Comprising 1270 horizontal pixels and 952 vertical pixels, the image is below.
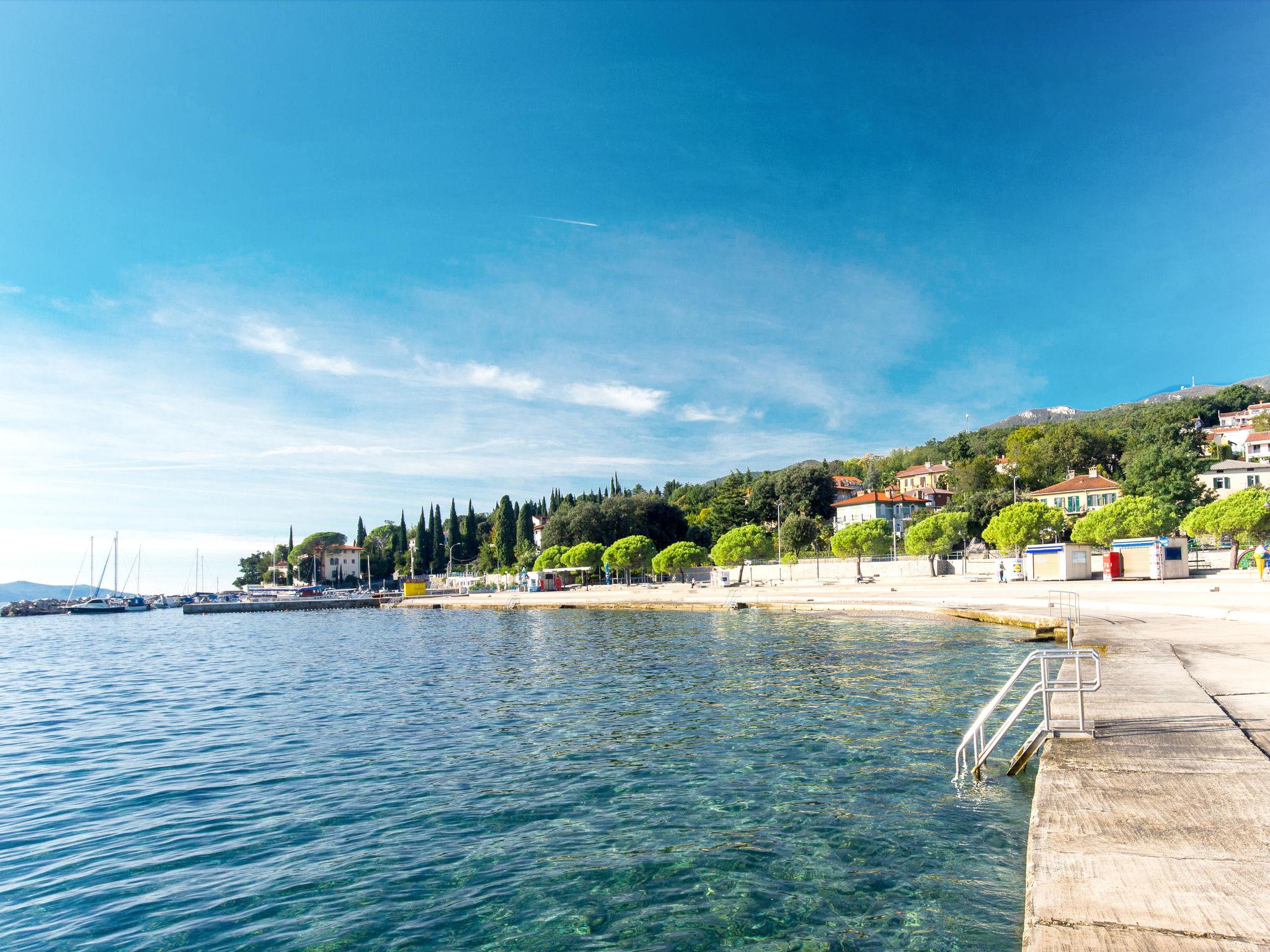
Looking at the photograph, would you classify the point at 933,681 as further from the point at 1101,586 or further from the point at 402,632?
the point at 402,632

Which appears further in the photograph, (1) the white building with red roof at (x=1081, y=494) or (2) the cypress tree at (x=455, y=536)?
(2) the cypress tree at (x=455, y=536)

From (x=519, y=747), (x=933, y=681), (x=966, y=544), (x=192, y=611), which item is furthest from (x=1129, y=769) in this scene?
(x=192, y=611)

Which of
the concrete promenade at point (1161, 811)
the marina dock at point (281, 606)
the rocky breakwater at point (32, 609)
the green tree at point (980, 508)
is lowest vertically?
the rocky breakwater at point (32, 609)

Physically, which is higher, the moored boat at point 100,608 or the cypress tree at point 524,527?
the cypress tree at point 524,527

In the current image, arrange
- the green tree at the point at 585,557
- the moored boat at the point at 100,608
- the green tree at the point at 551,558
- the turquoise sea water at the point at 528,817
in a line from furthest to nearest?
the moored boat at the point at 100,608, the green tree at the point at 551,558, the green tree at the point at 585,557, the turquoise sea water at the point at 528,817

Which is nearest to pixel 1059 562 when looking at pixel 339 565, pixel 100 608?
pixel 100 608

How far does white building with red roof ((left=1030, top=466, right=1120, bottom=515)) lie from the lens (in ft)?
282

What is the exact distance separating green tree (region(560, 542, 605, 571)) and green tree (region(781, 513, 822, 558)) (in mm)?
23188

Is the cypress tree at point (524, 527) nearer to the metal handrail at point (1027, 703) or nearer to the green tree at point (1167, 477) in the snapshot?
the green tree at point (1167, 477)

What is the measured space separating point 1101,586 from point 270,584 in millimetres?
151383

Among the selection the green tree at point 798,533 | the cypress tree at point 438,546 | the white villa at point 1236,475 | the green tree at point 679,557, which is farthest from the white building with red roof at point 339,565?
the white villa at point 1236,475

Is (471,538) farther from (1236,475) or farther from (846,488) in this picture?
(1236,475)

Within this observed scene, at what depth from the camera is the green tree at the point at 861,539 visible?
2628 inches

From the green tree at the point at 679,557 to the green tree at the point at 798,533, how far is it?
989 cm
